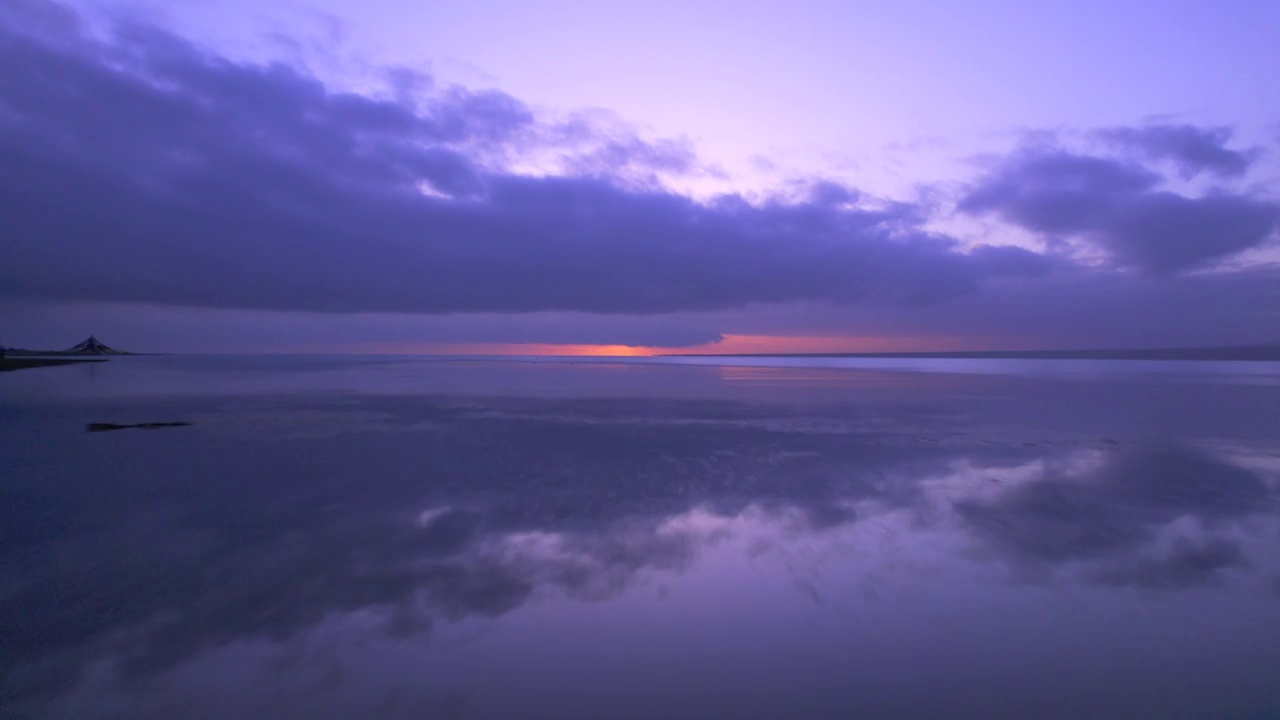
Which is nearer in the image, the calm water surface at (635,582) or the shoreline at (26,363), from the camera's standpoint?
the calm water surface at (635,582)

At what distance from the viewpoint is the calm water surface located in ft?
12.5

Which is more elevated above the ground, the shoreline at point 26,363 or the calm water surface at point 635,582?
the shoreline at point 26,363

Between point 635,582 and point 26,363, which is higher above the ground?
point 26,363

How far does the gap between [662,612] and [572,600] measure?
69 cm

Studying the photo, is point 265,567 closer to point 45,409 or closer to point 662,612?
point 662,612

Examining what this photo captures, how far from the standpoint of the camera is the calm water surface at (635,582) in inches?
150

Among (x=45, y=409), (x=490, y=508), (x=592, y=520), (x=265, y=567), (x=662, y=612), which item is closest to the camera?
(x=662, y=612)

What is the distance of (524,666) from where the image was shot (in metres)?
4.09

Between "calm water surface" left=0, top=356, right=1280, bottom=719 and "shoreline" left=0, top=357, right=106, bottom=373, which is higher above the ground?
"shoreline" left=0, top=357, right=106, bottom=373

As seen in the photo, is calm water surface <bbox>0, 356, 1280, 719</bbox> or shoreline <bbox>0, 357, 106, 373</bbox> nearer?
calm water surface <bbox>0, 356, 1280, 719</bbox>

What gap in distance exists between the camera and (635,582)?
214 inches

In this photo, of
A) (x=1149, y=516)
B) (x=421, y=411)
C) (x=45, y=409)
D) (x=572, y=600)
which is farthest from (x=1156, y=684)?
(x=45, y=409)

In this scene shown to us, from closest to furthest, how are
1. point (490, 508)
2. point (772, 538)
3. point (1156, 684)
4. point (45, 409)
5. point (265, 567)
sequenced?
point (1156, 684) < point (265, 567) < point (772, 538) < point (490, 508) < point (45, 409)

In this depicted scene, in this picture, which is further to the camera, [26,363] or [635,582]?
[26,363]
